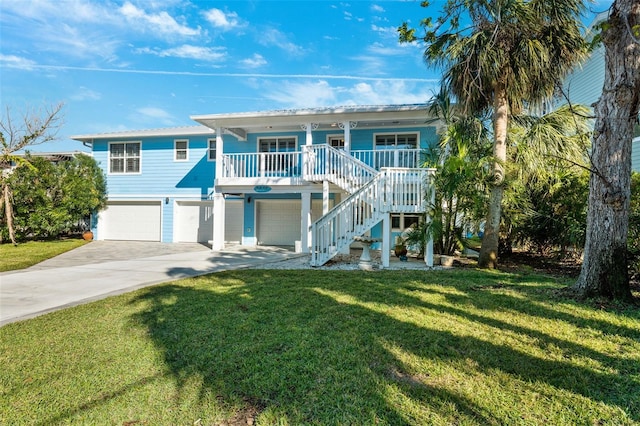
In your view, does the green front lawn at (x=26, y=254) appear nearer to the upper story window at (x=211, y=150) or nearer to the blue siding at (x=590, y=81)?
the upper story window at (x=211, y=150)

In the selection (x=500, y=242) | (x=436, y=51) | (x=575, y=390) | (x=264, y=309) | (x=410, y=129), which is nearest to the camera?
(x=575, y=390)

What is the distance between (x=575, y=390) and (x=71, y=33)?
14.5 m

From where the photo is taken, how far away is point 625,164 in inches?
198

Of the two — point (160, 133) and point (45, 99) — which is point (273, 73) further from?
point (45, 99)

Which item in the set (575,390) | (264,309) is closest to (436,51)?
(264,309)

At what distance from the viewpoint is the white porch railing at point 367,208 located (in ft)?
29.7

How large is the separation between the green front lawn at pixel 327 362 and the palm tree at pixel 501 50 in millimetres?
4308

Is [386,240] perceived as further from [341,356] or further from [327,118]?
[341,356]

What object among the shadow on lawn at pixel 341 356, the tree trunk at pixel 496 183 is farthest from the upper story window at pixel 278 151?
the shadow on lawn at pixel 341 356

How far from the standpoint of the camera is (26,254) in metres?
11.0

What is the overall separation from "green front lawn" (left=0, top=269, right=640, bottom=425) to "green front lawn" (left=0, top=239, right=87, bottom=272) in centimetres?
584

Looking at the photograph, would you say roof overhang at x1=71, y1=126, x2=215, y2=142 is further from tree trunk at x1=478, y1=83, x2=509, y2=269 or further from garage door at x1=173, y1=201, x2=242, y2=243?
tree trunk at x1=478, y1=83, x2=509, y2=269

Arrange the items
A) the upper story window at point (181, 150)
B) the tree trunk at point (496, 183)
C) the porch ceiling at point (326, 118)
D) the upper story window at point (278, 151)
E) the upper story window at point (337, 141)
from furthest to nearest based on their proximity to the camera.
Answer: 1. the upper story window at point (181, 150)
2. the upper story window at point (337, 141)
3. the upper story window at point (278, 151)
4. the porch ceiling at point (326, 118)
5. the tree trunk at point (496, 183)

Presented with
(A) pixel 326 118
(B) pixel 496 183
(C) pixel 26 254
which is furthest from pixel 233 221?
(B) pixel 496 183
